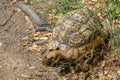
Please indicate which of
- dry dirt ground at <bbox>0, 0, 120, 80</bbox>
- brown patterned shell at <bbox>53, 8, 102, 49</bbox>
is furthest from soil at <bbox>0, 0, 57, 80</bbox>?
brown patterned shell at <bbox>53, 8, 102, 49</bbox>

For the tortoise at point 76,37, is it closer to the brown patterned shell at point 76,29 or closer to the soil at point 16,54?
the brown patterned shell at point 76,29

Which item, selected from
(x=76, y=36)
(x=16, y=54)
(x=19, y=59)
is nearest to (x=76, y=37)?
(x=76, y=36)

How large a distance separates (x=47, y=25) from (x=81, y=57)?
1.72 metres

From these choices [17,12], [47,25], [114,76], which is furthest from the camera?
[17,12]

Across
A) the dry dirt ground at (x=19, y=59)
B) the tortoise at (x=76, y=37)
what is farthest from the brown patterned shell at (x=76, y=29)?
the dry dirt ground at (x=19, y=59)

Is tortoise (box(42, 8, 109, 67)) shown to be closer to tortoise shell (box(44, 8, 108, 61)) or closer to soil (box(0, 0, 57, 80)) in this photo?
tortoise shell (box(44, 8, 108, 61))

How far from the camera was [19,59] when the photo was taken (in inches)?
228

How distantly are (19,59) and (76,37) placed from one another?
1152mm

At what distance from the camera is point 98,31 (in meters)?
5.38

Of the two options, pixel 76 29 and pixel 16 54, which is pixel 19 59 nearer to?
pixel 16 54

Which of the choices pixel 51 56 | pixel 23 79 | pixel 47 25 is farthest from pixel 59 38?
pixel 47 25

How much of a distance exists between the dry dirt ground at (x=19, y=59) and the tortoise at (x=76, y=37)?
26 centimetres

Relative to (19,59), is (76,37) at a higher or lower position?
higher

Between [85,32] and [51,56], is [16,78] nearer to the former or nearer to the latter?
[51,56]
